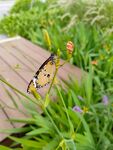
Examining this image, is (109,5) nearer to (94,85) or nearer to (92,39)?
(92,39)

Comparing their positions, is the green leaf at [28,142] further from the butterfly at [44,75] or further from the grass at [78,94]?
the butterfly at [44,75]

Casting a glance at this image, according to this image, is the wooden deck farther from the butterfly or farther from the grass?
the butterfly

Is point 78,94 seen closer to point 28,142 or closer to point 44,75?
point 28,142

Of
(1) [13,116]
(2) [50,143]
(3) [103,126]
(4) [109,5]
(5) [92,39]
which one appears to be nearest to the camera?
(2) [50,143]

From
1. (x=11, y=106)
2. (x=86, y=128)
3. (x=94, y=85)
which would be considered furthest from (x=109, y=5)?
A: (x=86, y=128)

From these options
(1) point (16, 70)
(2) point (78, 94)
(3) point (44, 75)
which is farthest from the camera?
(1) point (16, 70)

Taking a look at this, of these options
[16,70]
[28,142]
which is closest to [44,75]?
[28,142]
